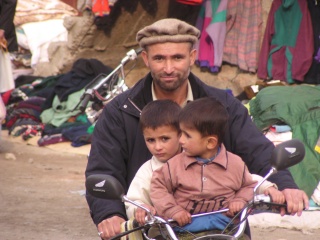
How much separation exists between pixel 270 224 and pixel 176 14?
5.06 metres

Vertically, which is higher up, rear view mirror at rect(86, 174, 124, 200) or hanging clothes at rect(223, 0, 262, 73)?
rear view mirror at rect(86, 174, 124, 200)

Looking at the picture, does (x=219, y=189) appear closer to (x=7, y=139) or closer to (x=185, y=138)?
(x=185, y=138)

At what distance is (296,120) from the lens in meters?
6.97

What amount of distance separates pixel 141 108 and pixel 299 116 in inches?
130

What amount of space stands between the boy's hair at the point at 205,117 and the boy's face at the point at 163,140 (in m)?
0.26

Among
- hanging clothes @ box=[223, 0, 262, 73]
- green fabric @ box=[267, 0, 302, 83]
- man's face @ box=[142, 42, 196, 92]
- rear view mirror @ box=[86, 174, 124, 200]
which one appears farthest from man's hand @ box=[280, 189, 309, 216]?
hanging clothes @ box=[223, 0, 262, 73]

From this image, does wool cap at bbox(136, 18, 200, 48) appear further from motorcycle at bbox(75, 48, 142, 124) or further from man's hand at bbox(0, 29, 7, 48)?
man's hand at bbox(0, 29, 7, 48)

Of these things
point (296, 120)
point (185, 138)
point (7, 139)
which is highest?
point (185, 138)

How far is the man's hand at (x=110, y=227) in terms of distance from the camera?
11.2ft

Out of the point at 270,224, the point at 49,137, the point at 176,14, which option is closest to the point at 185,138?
the point at 270,224

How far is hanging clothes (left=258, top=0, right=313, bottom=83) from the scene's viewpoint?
9008mm

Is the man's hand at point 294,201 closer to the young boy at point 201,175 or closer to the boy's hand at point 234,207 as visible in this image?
the young boy at point 201,175

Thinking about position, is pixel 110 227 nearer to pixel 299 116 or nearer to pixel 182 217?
pixel 182 217

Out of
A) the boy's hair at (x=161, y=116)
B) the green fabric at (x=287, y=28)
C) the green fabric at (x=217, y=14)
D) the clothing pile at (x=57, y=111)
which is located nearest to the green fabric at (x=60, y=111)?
the clothing pile at (x=57, y=111)
